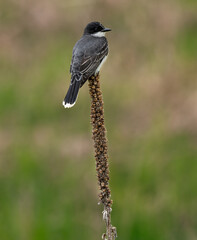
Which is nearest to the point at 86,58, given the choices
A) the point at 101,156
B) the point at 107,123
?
the point at 101,156

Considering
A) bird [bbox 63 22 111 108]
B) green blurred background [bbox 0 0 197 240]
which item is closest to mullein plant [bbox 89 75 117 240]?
bird [bbox 63 22 111 108]

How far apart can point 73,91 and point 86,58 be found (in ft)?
1.96

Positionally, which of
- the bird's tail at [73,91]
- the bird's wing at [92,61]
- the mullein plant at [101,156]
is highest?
the bird's wing at [92,61]

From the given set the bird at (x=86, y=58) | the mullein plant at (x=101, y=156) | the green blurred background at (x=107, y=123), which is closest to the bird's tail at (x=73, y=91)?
the bird at (x=86, y=58)

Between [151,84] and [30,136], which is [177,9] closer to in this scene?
[151,84]

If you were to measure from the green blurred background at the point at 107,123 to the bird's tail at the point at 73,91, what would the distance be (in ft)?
6.79

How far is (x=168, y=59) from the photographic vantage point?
1518cm

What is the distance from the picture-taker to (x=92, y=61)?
7.14 meters

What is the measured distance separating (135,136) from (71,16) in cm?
703

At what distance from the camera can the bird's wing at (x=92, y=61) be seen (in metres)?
6.79

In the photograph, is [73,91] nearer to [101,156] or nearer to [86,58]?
[86,58]

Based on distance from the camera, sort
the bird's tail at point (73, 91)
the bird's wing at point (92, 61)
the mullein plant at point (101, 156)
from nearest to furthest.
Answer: the mullein plant at point (101, 156)
the bird's tail at point (73, 91)
the bird's wing at point (92, 61)

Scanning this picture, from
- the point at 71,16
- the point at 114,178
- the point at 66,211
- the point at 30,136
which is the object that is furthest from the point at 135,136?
the point at 71,16

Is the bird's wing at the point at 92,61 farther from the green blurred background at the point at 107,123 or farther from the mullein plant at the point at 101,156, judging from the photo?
the green blurred background at the point at 107,123
